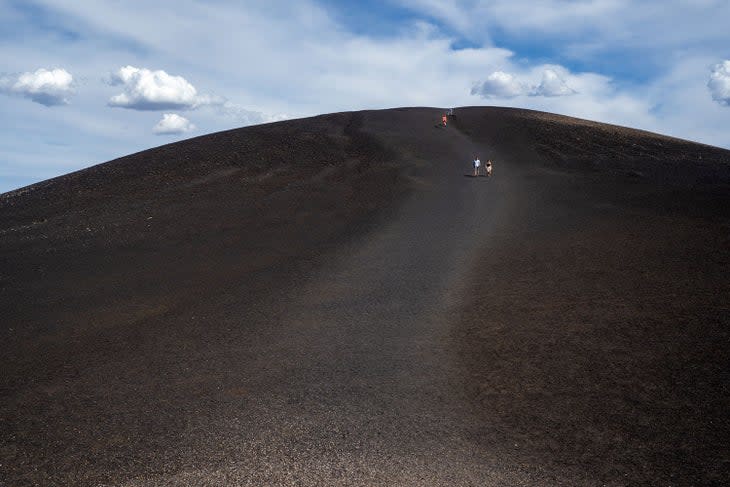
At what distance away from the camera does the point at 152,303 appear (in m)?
15.0

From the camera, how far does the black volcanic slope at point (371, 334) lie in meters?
8.16

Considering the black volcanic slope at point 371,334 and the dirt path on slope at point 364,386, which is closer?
the dirt path on slope at point 364,386

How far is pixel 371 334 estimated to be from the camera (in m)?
12.6

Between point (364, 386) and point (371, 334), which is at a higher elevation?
point (371, 334)

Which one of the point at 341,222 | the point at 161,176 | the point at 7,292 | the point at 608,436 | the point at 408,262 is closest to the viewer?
the point at 608,436

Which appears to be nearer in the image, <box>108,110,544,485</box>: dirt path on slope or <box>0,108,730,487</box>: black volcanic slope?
<box>108,110,544,485</box>: dirt path on slope

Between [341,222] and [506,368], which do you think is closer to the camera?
[506,368]

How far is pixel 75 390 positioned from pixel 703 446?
1030 cm

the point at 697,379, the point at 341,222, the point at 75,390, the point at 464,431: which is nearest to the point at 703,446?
the point at 697,379

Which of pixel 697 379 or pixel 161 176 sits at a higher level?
pixel 161 176

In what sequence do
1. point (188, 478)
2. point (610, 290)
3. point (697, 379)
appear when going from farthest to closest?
1. point (610, 290)
2. point (697, 379)
3. point (188, 478)

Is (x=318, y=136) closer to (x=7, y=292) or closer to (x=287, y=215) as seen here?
(x=287, y=215)

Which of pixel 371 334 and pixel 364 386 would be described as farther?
pixel 371 334

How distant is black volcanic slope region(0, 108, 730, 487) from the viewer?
816cm
